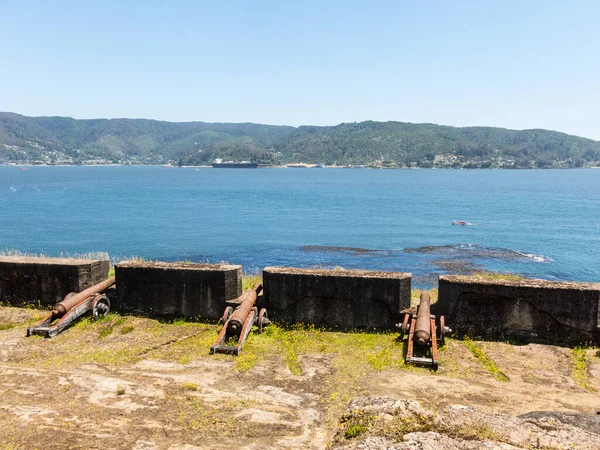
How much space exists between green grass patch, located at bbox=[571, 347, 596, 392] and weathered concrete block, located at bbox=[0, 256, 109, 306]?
35.6ft

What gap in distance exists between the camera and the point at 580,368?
9227 mm

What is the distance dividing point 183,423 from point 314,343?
13.2 feet

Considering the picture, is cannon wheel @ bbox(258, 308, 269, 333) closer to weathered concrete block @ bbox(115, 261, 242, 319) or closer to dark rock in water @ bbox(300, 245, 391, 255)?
weathered concrete block @ bbox(115, 261, 242, 319)

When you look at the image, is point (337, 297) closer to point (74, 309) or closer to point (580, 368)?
point (580, 368)

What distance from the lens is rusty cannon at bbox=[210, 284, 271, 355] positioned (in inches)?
388

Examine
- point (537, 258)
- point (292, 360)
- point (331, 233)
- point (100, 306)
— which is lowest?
point (537, 258)

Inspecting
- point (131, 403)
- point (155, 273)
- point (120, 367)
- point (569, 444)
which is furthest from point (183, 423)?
point (155, 273)

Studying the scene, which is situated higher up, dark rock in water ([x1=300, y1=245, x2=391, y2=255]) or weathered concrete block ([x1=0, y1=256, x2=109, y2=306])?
weathered concrete block ([x1=0, y1=256, x2=109, y2=306])

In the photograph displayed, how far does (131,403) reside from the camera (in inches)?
297

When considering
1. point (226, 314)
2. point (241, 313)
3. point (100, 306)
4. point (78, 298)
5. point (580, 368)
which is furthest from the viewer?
point (100, 306)

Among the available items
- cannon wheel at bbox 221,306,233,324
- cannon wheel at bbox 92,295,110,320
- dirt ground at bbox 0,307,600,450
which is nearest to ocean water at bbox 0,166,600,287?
cannon wheel at bbox 221,306,233,324

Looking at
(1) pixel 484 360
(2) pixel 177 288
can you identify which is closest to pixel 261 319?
(2) pixel 177 288

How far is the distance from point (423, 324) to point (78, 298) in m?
7.71

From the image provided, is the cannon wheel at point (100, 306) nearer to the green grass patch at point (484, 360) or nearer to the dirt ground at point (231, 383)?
the dirt ground at point (231, 383)
